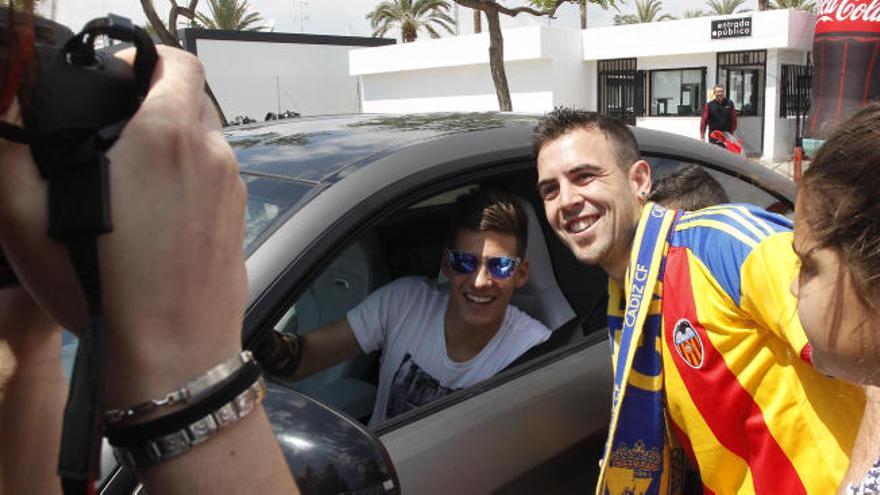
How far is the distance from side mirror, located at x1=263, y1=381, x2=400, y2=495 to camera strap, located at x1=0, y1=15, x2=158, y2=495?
2.06 ft

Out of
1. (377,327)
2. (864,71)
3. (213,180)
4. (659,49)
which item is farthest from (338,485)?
(659,49)

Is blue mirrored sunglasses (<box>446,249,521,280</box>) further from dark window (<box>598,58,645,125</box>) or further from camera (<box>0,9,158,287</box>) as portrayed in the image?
dark window (<box>598,58,645,125</box>)

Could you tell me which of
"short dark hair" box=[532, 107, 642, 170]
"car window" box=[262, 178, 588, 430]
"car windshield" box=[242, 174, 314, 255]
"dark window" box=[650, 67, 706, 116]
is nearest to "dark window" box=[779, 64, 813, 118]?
"dark window" box=[650, 67, 706, 116]

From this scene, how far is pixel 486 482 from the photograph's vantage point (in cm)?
170

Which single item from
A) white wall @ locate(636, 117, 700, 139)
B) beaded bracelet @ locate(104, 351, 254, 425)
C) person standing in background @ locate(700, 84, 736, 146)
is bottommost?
white wall @ locate(636, 117, 700, 139)

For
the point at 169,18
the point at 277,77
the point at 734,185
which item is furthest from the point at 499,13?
the point at 277,77

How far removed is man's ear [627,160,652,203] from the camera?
2.12m

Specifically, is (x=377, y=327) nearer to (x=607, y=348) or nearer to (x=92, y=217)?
(x=607, y=348)

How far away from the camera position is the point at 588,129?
2.14 meters

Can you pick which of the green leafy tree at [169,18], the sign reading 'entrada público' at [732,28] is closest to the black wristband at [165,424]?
the green leafy tree at [169,18]

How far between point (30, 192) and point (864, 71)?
12.0 m

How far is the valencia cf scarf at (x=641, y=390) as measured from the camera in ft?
5.39

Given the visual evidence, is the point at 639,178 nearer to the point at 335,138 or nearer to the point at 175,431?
the point at 335,138

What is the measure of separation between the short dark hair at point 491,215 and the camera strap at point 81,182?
1613 millimetres
